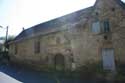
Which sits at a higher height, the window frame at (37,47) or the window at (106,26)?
the window at (106,26)

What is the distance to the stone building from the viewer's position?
653 inches

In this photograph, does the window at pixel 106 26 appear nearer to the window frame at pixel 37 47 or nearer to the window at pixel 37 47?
the window frame at pixel 37 47

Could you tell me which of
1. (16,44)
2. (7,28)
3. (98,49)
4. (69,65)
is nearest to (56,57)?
(69,65)

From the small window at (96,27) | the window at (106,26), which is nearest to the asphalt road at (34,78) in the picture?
the small window at (96,27)

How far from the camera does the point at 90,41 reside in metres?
18.4

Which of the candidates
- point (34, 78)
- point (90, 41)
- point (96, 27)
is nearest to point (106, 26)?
point (96, 27)

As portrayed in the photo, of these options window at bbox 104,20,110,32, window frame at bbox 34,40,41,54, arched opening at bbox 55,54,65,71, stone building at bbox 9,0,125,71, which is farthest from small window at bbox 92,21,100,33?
window frame at bbox 34,40,41,54

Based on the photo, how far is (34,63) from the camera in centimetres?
2559

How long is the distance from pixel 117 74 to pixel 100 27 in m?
5.45

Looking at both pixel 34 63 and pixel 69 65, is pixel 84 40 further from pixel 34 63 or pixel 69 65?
pixel 34 63

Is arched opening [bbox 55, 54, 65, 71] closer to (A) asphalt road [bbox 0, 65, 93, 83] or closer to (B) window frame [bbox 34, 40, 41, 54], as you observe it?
(A) asphalt road [bbox 0, 65, 93, 83]

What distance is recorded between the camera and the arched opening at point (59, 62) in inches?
843

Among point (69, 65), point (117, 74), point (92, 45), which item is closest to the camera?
point (117, 74)

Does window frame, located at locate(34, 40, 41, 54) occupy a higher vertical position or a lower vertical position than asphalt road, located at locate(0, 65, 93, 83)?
higher
